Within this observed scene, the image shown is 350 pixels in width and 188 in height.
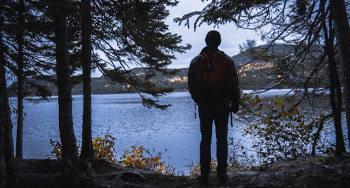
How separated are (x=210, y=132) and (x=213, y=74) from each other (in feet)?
3.08

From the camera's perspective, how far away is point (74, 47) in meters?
7.19

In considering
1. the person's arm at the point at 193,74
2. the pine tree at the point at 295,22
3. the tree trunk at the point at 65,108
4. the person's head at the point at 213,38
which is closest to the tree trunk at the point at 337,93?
the pine tree at the point at 295,22

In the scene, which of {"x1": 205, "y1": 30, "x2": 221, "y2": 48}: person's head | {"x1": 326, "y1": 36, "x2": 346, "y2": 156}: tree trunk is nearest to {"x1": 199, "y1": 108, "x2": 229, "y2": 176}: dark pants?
{"x1": 205, "y1": 30, "x2": 221, "y2": 48}: person's head

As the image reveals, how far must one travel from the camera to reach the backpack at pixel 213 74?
3.19 metres

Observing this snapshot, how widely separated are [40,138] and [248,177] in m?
24.4

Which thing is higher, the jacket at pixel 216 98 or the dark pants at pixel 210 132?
the jacket at pixel 216 98

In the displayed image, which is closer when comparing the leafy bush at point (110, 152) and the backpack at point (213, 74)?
the backpack at point (213, 74)

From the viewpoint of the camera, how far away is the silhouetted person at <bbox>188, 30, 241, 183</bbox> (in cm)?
321

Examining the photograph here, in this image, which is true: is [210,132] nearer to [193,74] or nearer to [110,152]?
[193,74]

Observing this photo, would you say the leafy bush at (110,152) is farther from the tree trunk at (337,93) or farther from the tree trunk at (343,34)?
the tree trunk at (343,34)

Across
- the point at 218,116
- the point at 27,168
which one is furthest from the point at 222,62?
the point at 27,168

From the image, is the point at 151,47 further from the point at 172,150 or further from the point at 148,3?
Result: the point at 172,150

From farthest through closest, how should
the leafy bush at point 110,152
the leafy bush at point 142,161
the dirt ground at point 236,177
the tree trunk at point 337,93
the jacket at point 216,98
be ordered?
the leafy bush at point 142,161
the leafy bush at point 110,152
the tree trunk at point 337,93
the jacket at point 216,98
the dirt ground at point 236,177

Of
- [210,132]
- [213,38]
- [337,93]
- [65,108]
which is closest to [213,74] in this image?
[213,38]
